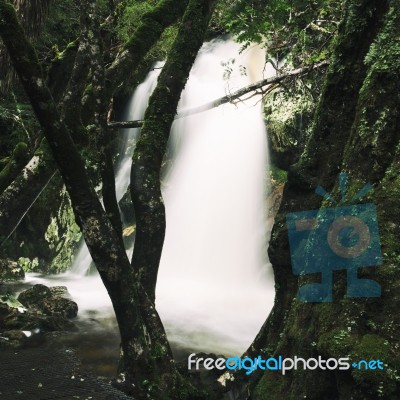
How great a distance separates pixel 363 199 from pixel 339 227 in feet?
0.91

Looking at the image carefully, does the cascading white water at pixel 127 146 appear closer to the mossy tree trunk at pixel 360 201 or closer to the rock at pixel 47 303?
the rock at pixel 47 303

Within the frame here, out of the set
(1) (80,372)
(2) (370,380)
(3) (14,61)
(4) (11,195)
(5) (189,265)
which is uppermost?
(5) (189,265)

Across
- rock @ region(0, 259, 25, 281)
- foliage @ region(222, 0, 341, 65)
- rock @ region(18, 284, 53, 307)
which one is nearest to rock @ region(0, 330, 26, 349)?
rock @ region(18, 284, 53, 307)

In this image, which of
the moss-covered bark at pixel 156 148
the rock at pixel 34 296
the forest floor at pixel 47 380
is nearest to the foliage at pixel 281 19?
the moss-covered bark at pixel 156 148

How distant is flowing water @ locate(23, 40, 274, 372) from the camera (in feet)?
36.8

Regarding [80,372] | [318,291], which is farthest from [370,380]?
[80,372]

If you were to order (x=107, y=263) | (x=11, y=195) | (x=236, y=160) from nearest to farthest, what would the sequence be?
1. (x=107, y=263)
2. (x=11, y=195)
3. (x=236, y=160)

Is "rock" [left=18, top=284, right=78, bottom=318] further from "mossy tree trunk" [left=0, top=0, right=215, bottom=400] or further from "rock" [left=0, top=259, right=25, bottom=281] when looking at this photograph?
"mossy tree trunk" [left=0, top=0, right=215, bottom=400]

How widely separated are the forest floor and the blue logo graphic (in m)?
1.84

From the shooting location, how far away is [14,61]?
423 cm

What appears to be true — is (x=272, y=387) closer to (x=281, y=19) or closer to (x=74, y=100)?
(x=74, y=100)

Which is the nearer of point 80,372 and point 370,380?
point 370,380

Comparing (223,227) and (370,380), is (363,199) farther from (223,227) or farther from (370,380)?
(223,227)

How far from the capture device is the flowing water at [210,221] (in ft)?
36.8
